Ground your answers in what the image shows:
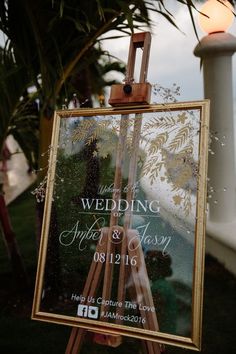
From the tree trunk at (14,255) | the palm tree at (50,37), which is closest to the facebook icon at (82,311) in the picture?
the palm tree at (50,37)

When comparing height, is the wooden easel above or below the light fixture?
below

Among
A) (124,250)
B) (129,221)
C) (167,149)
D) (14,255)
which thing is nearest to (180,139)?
(167,149)

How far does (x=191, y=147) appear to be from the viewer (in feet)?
5.81

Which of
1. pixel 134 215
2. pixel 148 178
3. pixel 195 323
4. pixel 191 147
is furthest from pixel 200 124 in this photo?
pixel 195 323

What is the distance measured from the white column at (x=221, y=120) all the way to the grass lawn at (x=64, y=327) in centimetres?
51

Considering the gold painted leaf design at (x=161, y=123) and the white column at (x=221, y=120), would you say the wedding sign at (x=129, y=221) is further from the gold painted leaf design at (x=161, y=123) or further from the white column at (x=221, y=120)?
the white column at (x=221, y=120)

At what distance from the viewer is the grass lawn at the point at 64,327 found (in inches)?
96.5

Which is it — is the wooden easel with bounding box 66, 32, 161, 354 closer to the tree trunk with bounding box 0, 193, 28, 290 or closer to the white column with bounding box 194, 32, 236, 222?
the tree trunk with bounding box 0, 193, 28, 290

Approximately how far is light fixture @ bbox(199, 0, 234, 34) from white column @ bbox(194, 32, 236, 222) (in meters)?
0.05

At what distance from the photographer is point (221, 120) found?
3408mm

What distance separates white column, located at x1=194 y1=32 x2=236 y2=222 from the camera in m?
3.40

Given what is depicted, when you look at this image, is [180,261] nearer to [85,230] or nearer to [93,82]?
[85,230]

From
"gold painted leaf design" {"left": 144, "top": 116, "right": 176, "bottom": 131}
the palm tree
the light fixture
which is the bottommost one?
"gold painted leaf design" {"left": 144, "top": 116, "right": 176, "bottom": 131}

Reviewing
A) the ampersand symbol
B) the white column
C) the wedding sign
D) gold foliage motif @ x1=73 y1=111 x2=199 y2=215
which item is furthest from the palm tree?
the ampersand symbol
